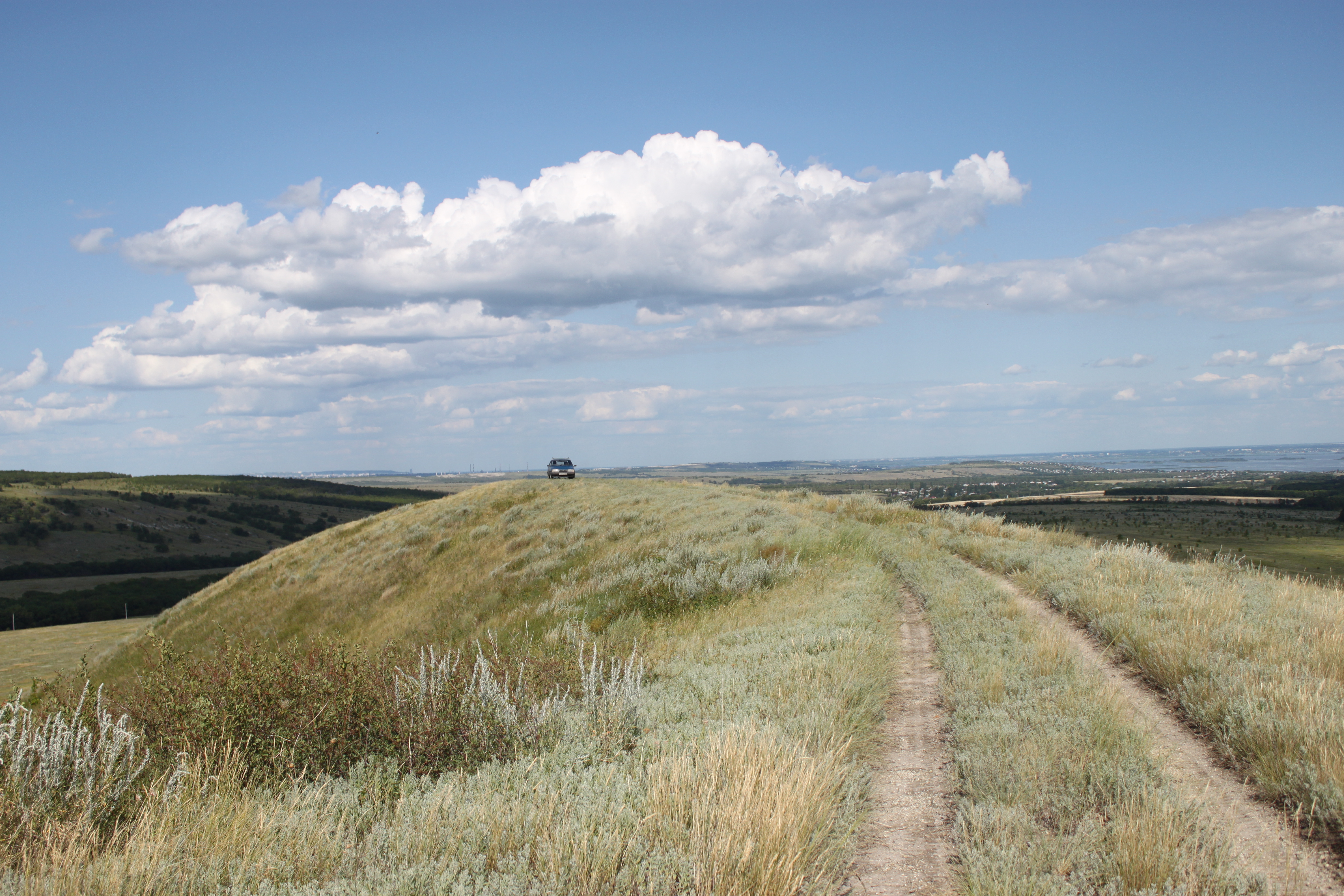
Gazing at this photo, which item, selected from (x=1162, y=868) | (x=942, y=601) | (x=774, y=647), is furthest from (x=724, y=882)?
(x=942, y=601)

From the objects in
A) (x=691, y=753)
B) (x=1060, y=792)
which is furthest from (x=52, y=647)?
(x=1060, y=792)

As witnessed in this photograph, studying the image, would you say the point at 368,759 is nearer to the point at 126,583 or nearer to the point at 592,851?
the point at 592,851

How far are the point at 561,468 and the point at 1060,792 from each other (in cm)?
4610

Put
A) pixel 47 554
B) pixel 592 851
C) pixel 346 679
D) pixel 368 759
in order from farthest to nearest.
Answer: pixel 47 554, pixel 346 679, pixel 368 759, pixel 592 851

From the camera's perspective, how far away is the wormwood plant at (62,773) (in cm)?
439

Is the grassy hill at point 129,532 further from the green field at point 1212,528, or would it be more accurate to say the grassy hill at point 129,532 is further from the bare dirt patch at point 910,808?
the bare dirt patch at point 910,808

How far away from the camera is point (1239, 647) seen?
24.0 ft

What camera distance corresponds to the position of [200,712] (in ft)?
18.9

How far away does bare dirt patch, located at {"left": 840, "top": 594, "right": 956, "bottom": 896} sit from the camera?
4090 mm

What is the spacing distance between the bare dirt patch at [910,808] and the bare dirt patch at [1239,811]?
164 cm

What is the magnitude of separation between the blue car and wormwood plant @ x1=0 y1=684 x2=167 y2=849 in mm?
43317

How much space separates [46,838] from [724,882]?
399 cm

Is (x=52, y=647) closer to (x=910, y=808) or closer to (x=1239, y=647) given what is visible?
(x=910, y=808)

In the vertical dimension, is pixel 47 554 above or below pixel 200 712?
below
